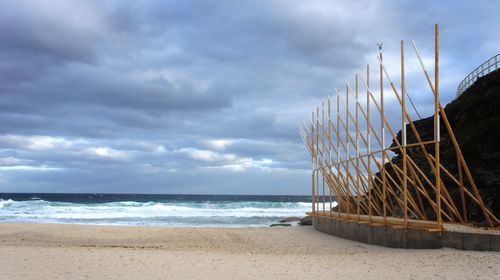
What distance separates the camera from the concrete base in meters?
13.2

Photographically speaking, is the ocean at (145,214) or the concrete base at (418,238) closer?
the concrete base at (418,238)

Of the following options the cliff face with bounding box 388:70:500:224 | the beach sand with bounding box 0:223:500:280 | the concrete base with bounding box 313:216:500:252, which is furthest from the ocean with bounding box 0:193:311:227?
the beach sand with bounding box 0:223:500:280

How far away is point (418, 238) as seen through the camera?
1466 cm

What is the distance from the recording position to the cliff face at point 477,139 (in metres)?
19.2

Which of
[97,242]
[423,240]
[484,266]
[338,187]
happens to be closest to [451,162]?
[338,187]

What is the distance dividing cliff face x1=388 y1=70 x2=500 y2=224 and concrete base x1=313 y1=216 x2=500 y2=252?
12.7 feet

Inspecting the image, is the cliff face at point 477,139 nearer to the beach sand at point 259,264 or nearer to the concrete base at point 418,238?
the concrete base at point 418,238

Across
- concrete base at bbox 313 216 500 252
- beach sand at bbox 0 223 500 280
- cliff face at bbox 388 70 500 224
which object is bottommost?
beach sand at bbox 0 223 500 280

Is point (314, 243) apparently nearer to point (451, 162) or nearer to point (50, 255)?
point (451, 162)

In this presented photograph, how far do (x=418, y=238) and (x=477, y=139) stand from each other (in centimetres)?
885

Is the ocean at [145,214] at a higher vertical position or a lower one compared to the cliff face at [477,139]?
lower

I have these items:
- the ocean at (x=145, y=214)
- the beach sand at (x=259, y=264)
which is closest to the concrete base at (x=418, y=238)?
the beach sand at (x=259, y=264)

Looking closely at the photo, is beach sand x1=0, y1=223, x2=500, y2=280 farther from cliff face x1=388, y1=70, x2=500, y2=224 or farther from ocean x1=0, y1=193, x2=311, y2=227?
ocean x1=0, y1=193, x2=311, y2=227

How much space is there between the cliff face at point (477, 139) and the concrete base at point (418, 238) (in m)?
3.88
